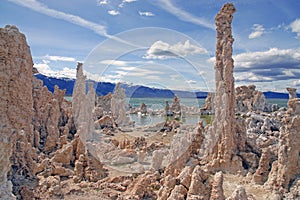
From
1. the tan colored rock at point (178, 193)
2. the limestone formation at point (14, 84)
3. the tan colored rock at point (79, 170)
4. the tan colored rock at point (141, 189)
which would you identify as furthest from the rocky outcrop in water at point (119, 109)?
the tan colored rock at point (178, 193)

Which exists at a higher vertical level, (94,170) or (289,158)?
(289,158)

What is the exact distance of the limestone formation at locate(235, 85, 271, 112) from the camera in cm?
4897

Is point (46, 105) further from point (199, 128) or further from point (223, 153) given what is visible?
point (223, 153)

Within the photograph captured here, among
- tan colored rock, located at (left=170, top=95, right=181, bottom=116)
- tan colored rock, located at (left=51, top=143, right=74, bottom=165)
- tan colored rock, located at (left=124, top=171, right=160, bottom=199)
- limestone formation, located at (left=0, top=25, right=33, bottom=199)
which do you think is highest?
limestone formation, located at (left=0, top=25, right=33, bottom=199)

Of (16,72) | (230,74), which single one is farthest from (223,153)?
(16,72)

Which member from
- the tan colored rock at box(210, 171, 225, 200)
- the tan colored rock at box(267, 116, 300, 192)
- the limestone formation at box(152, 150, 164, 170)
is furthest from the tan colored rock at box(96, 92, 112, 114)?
the tan colored rock at box(210, 171, 225, 200)

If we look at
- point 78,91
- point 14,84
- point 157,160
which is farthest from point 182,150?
point 78,91

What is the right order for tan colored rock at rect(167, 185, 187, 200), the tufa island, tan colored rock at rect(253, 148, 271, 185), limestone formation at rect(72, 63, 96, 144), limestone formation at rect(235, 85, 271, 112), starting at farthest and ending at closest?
limestone formation at rect(235, 85, 271, 112) < limestone formation at rect(72, 63, 96, 144) < tan colored rock at rect(253, 148, 271, 185) < the tufa island < tan colored rock at rect(167, 185, 187, 200)

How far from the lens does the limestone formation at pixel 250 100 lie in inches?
1928

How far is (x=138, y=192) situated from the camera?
9180 millimetres

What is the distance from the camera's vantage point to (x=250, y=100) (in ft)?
166

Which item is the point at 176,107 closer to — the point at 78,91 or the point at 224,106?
the point at 78,91

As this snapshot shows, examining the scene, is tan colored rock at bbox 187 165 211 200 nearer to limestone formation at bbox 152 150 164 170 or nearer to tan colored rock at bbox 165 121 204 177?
tan colored rock at bbox 165 121 204 177

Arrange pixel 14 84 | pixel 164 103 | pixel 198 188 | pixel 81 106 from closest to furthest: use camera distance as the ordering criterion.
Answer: pixel 198 188
pixel 14 84
pixel 81 106
pixel 164 103
